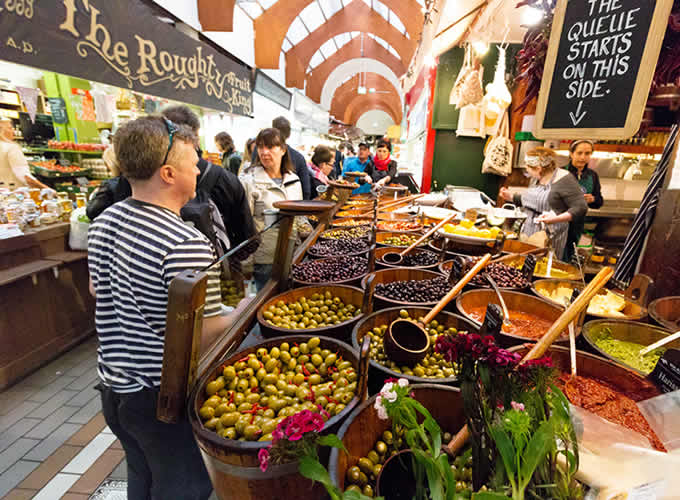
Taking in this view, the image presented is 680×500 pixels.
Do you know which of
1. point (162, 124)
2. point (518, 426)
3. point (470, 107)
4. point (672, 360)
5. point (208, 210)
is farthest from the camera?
point (470, 107)

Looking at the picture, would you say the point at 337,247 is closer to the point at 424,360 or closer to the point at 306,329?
the point at 306,329

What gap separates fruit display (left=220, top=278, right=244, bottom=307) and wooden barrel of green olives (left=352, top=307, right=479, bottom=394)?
66 centimetres

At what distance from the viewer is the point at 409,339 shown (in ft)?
5.40

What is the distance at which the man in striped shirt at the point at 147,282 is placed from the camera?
51.6 inches

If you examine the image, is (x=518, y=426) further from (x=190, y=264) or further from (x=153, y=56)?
(x=153, y=56)

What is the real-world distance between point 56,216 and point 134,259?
3.62 m

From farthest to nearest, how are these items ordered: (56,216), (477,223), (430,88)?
1. (430,88)
2. (56,216)
3. (477,223)

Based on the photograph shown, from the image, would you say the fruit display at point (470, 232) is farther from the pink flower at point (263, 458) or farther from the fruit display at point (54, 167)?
the fruit display at point (54, 167)

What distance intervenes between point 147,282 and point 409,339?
120cm

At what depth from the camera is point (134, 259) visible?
4.24 ft

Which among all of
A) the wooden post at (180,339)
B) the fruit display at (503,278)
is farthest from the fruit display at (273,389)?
the fruit display at (503,278)

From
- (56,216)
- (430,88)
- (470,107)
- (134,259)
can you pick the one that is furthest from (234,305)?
(430,88)

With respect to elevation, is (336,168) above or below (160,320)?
above

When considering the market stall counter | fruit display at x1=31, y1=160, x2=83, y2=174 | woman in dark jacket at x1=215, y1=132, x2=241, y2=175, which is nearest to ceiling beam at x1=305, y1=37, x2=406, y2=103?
fruit display at x1=31, y1=160, x2=83, y2=174
